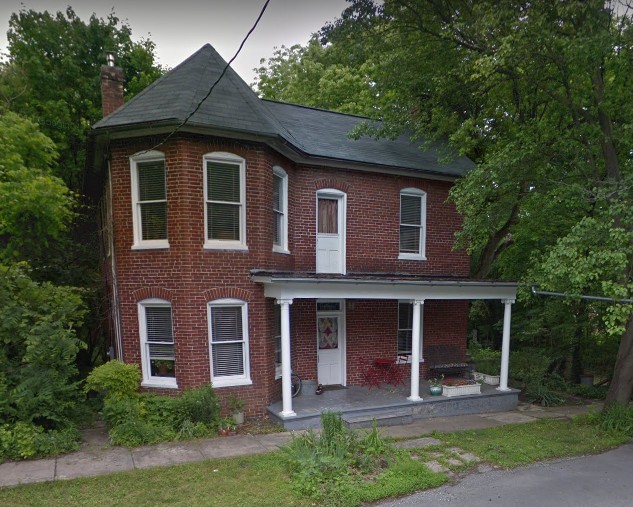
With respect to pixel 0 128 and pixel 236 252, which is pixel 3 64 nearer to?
pixel 0 128

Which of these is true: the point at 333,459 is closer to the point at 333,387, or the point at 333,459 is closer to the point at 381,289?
the point at 381,289

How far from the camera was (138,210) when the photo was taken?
8.88 metres

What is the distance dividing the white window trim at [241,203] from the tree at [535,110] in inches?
181

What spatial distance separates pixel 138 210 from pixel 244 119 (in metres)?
3.10

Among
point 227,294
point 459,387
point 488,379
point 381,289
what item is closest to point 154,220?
point 227,294

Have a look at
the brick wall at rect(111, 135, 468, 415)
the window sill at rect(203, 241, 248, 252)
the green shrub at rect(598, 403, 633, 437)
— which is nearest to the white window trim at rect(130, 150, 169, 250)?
the brick wall at rect(111, 135, 468, 415)

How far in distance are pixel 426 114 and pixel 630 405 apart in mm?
9110

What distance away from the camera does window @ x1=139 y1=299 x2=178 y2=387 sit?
880 centimetres

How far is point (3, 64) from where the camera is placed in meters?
15.6

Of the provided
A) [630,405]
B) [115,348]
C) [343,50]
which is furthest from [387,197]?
[115,348]

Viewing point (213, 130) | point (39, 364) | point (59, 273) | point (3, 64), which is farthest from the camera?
point (3, 64)

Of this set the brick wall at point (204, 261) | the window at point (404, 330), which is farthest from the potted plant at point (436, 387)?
the brick wall at point (204, 261)

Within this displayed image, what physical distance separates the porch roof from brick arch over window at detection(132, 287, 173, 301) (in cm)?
186

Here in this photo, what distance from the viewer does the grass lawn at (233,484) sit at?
17.8ft
